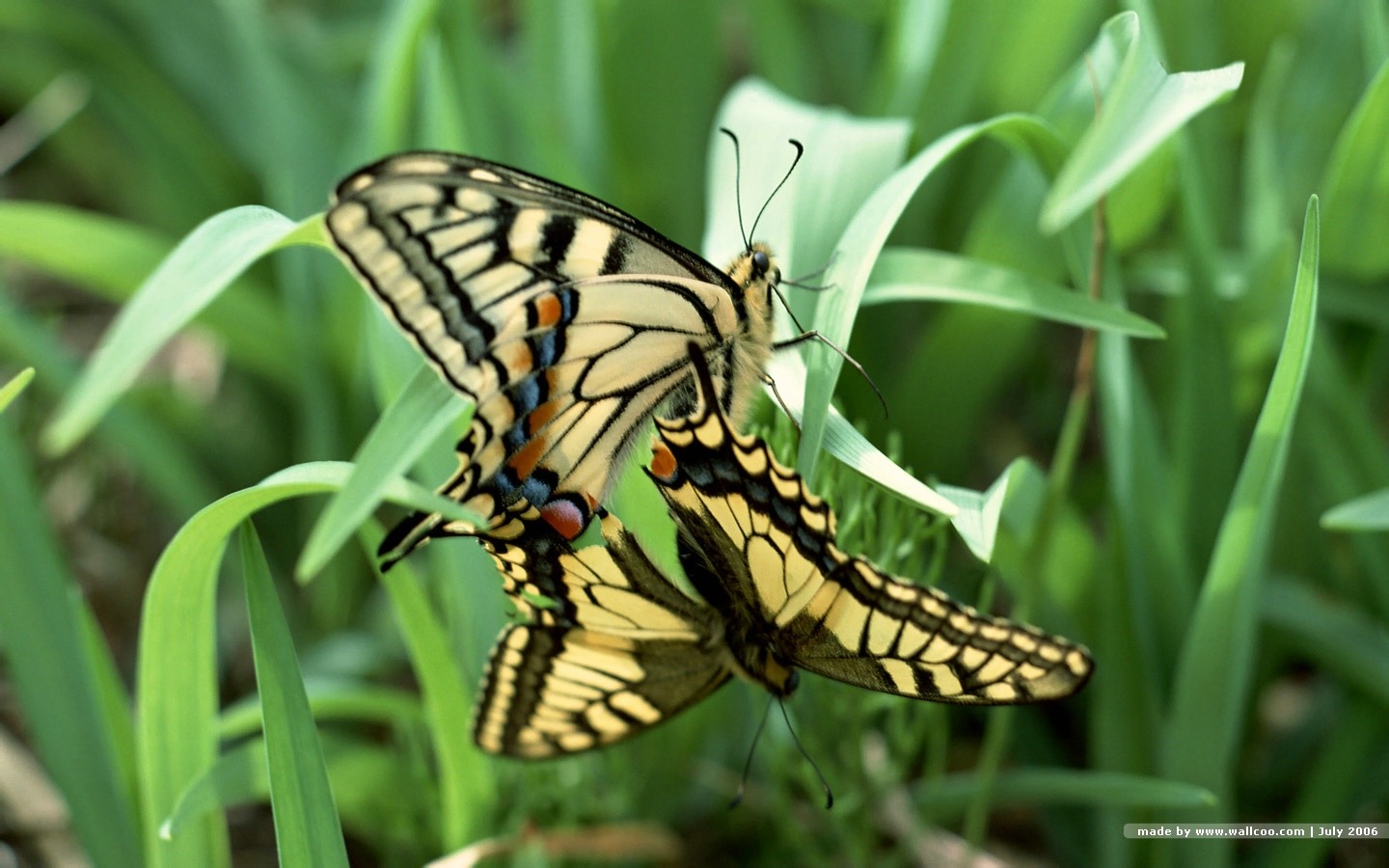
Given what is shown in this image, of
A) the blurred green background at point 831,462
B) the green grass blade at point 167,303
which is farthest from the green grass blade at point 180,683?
the green grass blade at point 167,303

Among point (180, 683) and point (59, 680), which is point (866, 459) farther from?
point (59, 680)

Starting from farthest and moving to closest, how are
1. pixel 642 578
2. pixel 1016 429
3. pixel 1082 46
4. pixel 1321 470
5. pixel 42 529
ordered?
pixel 1016 429 < pixel 1082 46 < pixel 1321 470 < pixel 42 529 < pixel 642 578

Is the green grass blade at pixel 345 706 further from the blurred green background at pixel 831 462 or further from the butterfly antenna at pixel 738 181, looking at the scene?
the butterfly antenna at pixel 738 181

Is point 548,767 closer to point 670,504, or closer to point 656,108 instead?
point 670,504

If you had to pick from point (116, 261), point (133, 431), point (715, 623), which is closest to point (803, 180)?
point (715, 623)

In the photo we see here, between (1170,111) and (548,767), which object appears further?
(548,767)

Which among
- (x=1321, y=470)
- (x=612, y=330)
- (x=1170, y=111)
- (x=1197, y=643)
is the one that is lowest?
(x=1197, y=643)

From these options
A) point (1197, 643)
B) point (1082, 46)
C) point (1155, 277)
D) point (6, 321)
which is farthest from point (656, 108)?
point (1197, 643)
